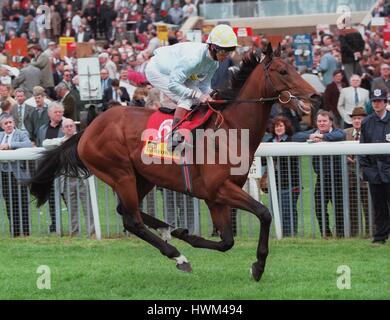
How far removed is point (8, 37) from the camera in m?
28.6

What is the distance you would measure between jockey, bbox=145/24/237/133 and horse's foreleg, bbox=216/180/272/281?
826 millimetres

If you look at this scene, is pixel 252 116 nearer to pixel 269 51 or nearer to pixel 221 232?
pixel 269 51

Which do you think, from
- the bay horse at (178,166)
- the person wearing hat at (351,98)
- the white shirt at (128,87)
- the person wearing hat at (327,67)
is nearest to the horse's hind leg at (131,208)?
the bay horse at (178,166)

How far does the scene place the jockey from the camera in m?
8.12

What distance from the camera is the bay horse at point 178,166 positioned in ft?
26.7

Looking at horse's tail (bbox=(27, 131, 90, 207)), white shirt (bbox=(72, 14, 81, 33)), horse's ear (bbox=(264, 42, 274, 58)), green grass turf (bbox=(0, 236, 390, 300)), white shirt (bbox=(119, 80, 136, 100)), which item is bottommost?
green grass turf (bbox=(0, 236, 390, 300))

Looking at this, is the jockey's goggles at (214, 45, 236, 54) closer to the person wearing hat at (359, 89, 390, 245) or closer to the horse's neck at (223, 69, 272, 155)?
the horse's neck at (223, 69, 272, 155)

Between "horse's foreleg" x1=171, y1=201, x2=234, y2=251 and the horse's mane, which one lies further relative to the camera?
the horse's mane

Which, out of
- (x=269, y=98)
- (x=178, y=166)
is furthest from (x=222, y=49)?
(x=178, y=166)

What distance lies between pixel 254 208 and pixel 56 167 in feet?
7.66

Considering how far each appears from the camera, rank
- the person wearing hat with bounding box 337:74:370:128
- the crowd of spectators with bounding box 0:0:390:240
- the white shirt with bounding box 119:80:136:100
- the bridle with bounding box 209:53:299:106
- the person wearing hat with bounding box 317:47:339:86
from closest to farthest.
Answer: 1. the bridle with bounding box 209:53:299:106
2. the crowd of spectators with bounding box 0:0:390:240
3. the person wearing hat with bounding box 337:74:370:128
4. the white shirt with bounding box 119:80:136:100
5. the person wearing hat with bounding box 317:47:339:86

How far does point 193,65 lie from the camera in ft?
27.2

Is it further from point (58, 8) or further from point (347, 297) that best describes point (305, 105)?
point (58, 8)

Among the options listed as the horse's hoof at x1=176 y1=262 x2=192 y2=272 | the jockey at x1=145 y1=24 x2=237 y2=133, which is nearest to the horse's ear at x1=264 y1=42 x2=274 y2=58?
the jockey at x1=145 y1=24 x2=237 y2=133
